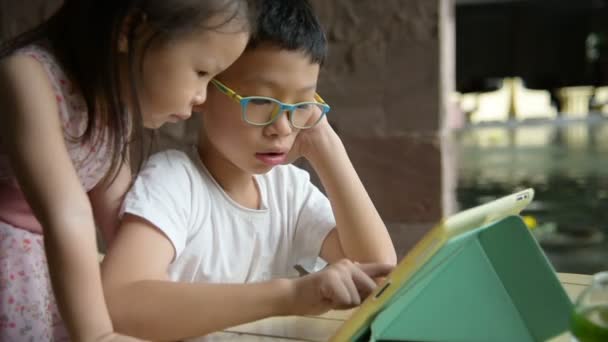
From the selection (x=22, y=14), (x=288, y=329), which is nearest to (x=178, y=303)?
(x=288, y=329)

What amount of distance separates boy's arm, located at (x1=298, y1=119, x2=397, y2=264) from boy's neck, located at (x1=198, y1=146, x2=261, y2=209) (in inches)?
3.6

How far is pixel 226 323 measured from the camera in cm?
69

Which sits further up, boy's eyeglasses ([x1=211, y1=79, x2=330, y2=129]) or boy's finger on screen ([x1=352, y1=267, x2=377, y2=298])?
boy's eyeglasses ([x1=211, y1=79, x2=330, y2=129])

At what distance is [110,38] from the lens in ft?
2.14

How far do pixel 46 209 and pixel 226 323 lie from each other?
8.7 inches

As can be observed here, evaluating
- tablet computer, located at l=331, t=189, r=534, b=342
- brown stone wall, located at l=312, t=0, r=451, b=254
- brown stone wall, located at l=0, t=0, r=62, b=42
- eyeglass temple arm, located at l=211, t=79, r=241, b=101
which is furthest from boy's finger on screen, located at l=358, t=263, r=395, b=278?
brown stone wall, located at l=0, t=0, r=62, b=42

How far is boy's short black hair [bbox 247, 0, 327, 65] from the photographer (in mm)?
809

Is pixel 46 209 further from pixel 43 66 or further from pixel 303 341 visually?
pixel 303 341

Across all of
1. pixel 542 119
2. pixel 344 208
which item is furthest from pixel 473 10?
pixel 344 208

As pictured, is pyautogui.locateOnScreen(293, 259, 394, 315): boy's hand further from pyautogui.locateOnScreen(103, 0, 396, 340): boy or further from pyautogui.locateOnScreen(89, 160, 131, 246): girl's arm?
pyautogui.locateOnScreen(89, 160, 131, 246): girl's arm

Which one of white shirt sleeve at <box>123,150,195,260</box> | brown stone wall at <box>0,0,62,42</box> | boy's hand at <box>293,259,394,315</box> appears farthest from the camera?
brown stone wall at <box>0,0,62,42</box>

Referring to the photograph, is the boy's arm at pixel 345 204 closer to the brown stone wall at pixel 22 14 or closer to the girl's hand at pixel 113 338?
the girl's hand at pixel 113 338

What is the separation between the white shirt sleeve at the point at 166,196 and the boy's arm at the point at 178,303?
0.06m

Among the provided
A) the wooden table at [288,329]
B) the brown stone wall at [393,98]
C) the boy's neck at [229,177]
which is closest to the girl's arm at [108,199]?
the boy's neck at [229,177]
